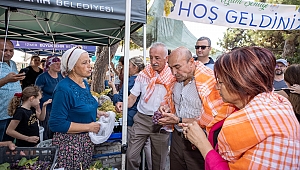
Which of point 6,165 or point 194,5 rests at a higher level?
point 194,5

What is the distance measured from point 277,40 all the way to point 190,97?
548 inches

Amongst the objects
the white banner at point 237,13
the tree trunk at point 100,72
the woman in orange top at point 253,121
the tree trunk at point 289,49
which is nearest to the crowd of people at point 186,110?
the woman in orange top at point 253,121

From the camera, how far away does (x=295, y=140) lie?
1.08m

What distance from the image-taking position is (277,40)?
1376cm

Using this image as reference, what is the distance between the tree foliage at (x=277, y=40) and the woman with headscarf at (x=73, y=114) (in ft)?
36.7

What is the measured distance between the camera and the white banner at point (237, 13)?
4.00 metres

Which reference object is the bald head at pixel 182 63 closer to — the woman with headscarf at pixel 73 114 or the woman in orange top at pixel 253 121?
the woman with headscarf at pixel 73 114

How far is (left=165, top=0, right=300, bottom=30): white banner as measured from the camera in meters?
4.00

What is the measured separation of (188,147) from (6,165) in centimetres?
164

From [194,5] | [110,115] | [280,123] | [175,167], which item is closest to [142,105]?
[110,115]

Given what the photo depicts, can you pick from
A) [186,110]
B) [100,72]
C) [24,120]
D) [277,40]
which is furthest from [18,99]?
[277,40]

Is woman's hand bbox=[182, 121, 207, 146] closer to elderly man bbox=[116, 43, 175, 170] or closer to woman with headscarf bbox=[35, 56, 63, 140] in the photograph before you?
elderly man bbox=[116, 43, 175, 170]

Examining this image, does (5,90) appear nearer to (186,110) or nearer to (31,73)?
(186,110)

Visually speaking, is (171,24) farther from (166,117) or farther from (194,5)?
(166,117)
